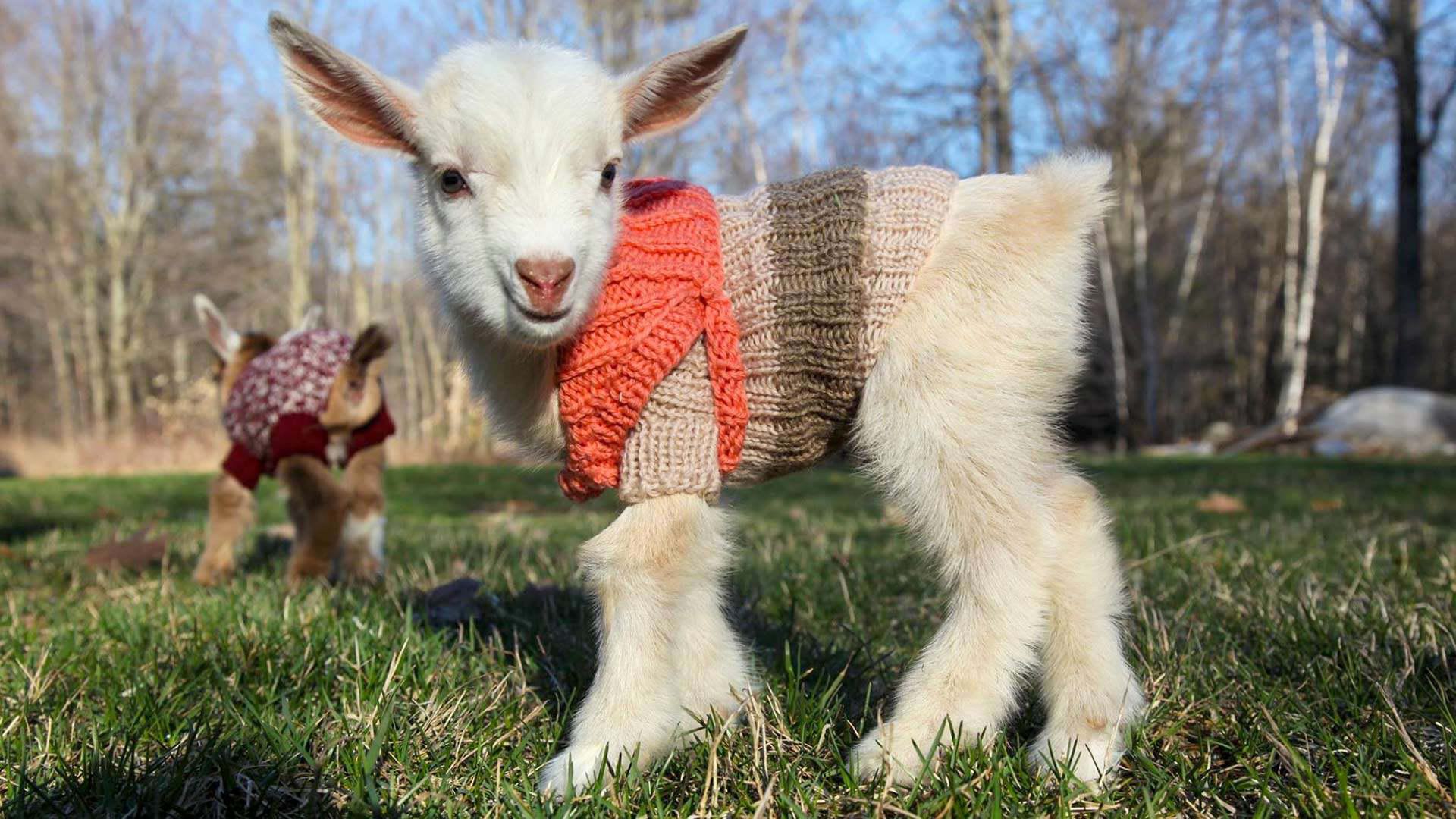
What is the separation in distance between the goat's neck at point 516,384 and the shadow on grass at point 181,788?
2.92 feet

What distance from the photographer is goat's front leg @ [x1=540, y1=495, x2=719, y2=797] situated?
80.7 inches

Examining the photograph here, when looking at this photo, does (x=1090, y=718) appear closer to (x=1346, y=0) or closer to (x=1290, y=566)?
(x=1290, y=566)

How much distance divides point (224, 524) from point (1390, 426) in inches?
634

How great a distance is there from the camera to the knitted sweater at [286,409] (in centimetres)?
452

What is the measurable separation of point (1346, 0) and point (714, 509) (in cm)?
2011

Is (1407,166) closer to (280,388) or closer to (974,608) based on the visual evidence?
(280,388)

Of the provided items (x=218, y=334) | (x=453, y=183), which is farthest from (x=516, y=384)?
(x=218, y=334)

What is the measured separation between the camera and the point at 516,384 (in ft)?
7.85

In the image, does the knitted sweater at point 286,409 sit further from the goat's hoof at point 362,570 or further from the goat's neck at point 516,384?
the goat's neck at point 516,384

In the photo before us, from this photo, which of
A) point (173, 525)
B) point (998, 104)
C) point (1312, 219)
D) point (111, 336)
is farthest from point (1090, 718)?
point (111, 336)

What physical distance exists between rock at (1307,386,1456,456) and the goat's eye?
15.5 meters

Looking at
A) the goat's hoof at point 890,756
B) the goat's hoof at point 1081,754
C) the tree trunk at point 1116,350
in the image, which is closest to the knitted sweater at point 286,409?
the goat's hoof at point 890,756

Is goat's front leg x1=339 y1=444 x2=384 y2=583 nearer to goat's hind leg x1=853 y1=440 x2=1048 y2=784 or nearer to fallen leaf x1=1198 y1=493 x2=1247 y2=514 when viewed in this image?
goat's hind leg x1=853 y1=440 x2=1048 y2=784

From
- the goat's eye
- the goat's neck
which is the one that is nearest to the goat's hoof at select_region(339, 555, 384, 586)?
the goat's neck
